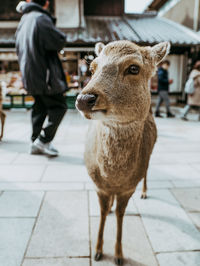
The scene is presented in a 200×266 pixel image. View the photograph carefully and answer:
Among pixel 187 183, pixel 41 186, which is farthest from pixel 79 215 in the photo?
pixel 187 183

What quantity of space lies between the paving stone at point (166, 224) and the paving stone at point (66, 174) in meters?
0.94

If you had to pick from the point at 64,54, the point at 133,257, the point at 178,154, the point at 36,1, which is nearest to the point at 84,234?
the point at 133,257

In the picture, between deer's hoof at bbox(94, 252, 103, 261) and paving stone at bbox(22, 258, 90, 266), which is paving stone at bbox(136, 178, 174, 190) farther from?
paving stone at bbox(22, 258, 90, 266)

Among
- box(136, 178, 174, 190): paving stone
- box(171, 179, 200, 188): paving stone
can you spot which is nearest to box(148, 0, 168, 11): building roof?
box(171, 179, 200, 188): paving stone

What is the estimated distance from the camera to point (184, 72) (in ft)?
38.6

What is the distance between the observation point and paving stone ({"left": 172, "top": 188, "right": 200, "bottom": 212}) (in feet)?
8.52

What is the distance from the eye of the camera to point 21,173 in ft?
11.1

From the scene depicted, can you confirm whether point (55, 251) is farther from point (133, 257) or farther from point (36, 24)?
point (36, 24)

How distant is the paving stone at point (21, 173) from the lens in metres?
3.20

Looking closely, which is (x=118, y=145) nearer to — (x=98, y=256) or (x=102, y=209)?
(x=102, y=209)

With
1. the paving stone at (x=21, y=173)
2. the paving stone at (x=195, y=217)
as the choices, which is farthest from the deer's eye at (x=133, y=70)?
the paving stone at (x=21, y=173)

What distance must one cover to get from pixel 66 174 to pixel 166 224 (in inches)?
65.6

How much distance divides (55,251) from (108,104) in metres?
1.44

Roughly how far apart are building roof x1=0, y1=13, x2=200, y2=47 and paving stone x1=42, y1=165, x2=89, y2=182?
6685mm
